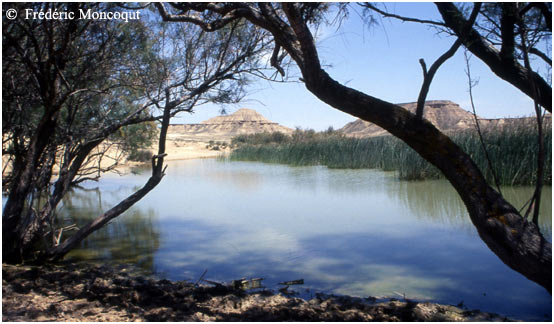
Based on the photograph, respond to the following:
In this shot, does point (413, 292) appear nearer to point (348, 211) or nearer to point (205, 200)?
point (348, 211)

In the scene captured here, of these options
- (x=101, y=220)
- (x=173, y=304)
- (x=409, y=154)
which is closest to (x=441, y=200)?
(x=409, y=154)

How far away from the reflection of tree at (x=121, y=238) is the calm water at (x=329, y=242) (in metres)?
0.01

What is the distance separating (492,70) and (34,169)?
3.65 meters

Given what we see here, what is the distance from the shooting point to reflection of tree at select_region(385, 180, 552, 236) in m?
6.52

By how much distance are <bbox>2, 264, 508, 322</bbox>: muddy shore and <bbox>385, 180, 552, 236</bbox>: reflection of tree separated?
10.3 feet

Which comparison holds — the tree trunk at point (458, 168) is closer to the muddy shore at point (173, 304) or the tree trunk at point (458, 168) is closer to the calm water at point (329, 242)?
the muddy shore at point (173, 304)

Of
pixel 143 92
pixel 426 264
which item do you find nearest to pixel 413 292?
pixel 426 264

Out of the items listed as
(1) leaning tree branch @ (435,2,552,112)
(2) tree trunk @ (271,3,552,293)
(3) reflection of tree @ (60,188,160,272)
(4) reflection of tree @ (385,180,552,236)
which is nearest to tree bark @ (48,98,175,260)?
(3) reflection of tree @ (60,188,160,272)

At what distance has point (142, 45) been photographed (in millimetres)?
5605

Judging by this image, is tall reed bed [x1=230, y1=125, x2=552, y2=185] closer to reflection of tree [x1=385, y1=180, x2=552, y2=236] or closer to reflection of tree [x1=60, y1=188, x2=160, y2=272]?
reflection of tree [x1=385, y1=180, x2=552, y2=236]

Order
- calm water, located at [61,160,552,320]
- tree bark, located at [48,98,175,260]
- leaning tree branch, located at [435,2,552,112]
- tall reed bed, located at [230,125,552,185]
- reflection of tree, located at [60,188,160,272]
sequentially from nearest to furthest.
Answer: leaning tree branch, located at [435,2,552,112] < calm water, located at [61,160,552,320] < tree bark, located at [48,98,175,260] < reflection of tree, located at [60,188,160,272] < tall reed bed, located at [230,125,552,185]

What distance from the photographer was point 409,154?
11281 mm

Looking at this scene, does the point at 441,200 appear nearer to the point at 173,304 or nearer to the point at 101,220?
the point at 101,220

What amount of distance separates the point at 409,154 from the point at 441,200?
3.13 meters
